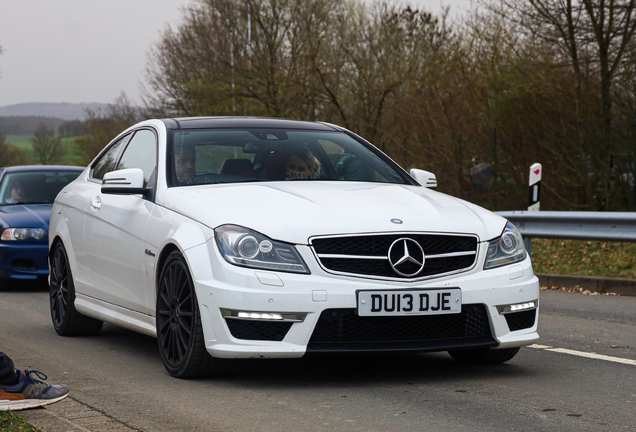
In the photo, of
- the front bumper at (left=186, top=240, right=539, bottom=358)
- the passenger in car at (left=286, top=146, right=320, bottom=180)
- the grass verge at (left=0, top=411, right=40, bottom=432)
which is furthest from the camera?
the passenger in car at (left=286, top=146, right=320, bottom=180)

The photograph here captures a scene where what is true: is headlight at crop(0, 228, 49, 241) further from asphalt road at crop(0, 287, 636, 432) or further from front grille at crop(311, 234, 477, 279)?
front grille at crop(311, 234, 477, 279)

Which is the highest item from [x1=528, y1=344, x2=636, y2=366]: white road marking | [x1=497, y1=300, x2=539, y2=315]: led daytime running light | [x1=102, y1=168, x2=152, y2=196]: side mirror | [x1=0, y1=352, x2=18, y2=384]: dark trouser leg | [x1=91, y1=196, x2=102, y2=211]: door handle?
[x1=102, y1=168, x2=152, y2=196]: side mirror

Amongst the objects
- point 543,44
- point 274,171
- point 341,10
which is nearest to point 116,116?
point 341,10

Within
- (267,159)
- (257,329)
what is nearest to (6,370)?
(257,329)

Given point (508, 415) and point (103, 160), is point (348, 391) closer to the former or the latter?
point (508, 415)

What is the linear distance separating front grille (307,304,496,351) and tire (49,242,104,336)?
9.87 ft

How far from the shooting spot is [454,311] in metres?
4.95

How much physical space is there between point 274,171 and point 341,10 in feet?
77.9

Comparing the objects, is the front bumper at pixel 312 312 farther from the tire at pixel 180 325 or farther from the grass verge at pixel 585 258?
the grass verge at pixel 585 258

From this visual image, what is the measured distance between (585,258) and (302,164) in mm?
8383

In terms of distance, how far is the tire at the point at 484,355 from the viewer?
569 centimetres

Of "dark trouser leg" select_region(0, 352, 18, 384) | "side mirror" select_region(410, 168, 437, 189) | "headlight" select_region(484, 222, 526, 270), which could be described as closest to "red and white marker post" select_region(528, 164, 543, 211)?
"side mirror" select_region(410, 168, 437, 189)

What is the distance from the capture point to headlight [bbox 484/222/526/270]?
5199 mm

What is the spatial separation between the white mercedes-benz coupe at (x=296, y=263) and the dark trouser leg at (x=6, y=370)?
1.00 meters
